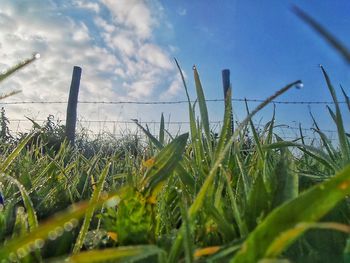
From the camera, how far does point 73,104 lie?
25.2 feet

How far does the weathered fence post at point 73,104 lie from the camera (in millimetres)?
7142

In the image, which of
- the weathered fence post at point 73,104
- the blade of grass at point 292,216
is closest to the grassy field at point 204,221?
the blade of grass at point 292,216

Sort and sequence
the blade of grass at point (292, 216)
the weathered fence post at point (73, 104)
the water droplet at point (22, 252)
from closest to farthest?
the blade of grass at point (292, 216) → the water droplet at point (22, 252) → the weathered fence post at point (73, 104)

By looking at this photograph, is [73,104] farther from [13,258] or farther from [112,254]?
[112,254]

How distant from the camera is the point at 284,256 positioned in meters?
0.45

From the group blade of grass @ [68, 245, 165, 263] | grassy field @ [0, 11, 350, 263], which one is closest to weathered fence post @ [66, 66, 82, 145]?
grassy field @ [0, 11, 350, 263]

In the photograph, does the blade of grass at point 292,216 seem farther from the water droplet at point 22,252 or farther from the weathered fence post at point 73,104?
the weathered fence post at point 73,104

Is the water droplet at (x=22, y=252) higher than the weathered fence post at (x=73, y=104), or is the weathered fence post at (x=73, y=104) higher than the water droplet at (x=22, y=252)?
the weathered fence post at (x=73, y=104)

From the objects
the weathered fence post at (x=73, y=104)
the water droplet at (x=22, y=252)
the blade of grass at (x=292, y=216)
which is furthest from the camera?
the weathered fence post at (x=73, y=104)

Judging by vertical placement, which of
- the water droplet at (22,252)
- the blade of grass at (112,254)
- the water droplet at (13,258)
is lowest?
the water droplet at (13,258)

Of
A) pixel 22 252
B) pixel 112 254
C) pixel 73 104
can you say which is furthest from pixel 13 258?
pixel 73 104

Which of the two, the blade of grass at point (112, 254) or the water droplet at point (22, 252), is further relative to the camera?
the water droplet at point (22, 252)

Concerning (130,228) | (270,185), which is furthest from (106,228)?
(270,185)

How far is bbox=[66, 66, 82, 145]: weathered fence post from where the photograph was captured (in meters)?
7.14
